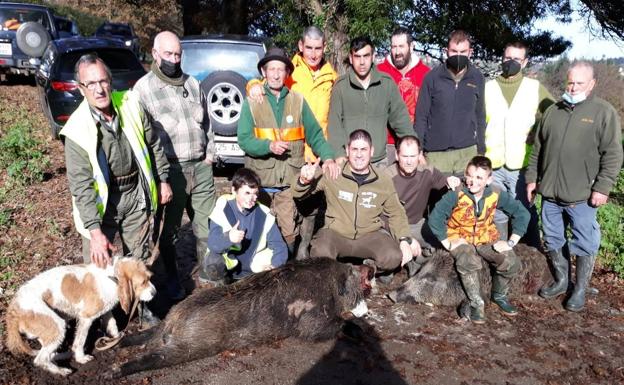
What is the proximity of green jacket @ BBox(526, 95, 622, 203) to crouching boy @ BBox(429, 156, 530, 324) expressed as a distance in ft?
1.41

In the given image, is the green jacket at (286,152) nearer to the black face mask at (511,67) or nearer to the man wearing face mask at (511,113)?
the man wearing face mask at (511,113)

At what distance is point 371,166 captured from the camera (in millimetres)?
4855

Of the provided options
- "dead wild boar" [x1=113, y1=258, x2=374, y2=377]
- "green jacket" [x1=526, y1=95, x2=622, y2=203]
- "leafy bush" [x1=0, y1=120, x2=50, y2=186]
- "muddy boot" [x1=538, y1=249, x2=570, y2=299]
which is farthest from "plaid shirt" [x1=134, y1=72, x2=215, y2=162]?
"leafy bush" [x1=0, y1=120, x2=50, y2=186]

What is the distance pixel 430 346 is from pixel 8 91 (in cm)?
1518

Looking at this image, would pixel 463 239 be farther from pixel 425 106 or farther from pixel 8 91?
pixel 8 91

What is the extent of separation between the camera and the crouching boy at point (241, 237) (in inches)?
167

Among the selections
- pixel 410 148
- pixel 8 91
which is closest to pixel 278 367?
pixel 410 148

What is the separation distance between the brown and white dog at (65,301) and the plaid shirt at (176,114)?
1157 mm

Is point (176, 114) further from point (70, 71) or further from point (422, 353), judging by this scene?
point (70, 71)

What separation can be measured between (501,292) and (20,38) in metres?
14.9

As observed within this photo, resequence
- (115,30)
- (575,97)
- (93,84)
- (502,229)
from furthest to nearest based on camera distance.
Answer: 1. (115,30)
2. (502,229)
3. (575,97)
4. (93,84)

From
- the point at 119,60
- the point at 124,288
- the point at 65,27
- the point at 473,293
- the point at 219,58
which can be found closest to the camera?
the point at 124,288

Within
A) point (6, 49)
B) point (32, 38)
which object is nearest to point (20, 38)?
point (32, 38)

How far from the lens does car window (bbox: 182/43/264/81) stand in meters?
8.00
